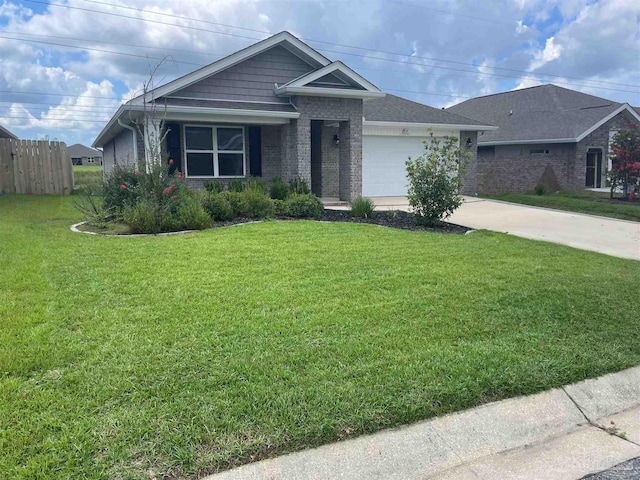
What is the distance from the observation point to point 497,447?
10.7 ft

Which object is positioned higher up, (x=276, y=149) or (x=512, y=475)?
(x=276, y=149)

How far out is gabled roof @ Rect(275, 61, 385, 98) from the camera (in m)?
15.7

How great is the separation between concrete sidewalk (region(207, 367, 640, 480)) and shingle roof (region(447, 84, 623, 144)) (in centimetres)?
2115

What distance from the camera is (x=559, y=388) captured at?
391 cm

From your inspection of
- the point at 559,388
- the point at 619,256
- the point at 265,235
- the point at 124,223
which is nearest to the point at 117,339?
the point at 559,388

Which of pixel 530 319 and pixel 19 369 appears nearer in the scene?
pixel 19 369

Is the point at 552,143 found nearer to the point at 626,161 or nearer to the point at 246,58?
the point at 626,161

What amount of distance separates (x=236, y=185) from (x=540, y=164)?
15.5 meters

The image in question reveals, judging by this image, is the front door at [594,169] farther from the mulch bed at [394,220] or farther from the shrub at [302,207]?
the shrub at [302,207]

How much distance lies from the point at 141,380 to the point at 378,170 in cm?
1725

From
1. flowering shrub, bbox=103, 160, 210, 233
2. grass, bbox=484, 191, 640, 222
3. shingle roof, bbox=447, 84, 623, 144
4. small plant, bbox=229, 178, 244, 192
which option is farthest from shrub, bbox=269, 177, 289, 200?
shingle roof, bbox=447, 84, 623, 144

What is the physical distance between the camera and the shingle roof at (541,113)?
2300 cm

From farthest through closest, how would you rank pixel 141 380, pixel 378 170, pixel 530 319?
pixel 378 170
pixel 530 319
pixel 141 380

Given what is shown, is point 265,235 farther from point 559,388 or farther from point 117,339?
point 559,388
